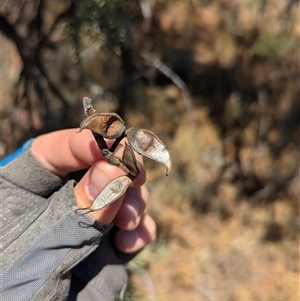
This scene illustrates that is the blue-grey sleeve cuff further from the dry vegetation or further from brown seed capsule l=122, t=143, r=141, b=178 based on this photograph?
the dry vegetation

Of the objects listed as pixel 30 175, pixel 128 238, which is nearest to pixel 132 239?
pixel 128 238

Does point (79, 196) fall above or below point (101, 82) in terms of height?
above

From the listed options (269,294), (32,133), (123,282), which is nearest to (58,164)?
(123,282)

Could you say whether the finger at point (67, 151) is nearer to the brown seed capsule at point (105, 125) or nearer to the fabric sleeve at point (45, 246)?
the fabric sleeve at point (45, 246)

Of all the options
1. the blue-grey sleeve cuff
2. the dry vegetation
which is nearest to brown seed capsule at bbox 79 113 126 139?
the blue-grey sleeve cuff

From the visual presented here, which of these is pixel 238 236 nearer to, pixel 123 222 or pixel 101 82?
pixel 101 82

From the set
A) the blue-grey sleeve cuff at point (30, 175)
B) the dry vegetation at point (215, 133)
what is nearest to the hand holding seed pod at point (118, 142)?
the blue-grey sleeve cuff at point (30, 175)

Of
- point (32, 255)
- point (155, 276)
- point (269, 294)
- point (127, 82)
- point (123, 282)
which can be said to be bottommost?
point (269, 294)

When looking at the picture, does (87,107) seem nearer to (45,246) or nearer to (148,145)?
(148,145)
